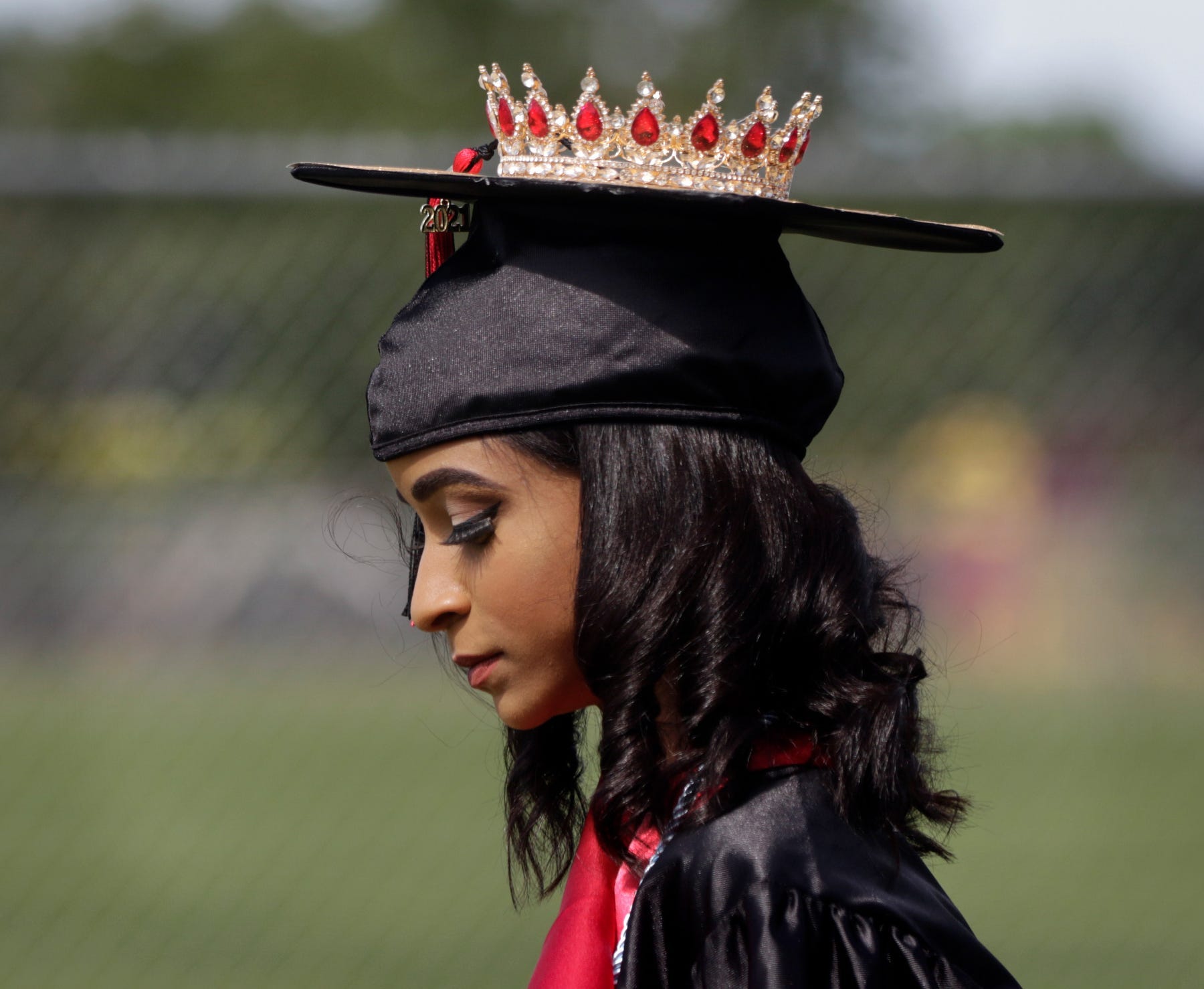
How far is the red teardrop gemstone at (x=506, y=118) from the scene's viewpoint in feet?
5.33

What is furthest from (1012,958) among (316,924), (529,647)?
(529,647)

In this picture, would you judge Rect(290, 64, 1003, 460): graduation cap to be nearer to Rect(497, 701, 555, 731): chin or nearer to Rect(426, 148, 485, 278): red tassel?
Rect(426, 148, 485, 278): red tassel

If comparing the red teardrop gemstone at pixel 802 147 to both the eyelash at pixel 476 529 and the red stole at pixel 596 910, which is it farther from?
the red stole at pixel 596 910

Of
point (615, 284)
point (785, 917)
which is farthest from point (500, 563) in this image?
point (785, 917)

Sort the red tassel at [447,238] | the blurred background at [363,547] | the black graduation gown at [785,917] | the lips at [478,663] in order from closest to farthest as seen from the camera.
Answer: the black graduation gown at [785,917] → the lips at [478,663] → the red tassel at [447,238] → the blurred background at [363,547]

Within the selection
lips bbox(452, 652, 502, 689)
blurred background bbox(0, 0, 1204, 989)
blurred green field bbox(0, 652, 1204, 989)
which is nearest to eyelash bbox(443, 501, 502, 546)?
lips bbox(452, 652, 502, 689)

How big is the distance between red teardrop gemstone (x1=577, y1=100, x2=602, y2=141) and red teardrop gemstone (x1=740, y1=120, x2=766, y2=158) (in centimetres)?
16

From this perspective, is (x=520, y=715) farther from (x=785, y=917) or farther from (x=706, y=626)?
(x=785, y=917)

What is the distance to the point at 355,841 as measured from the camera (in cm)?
533

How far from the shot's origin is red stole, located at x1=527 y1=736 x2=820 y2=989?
1539 millimetres

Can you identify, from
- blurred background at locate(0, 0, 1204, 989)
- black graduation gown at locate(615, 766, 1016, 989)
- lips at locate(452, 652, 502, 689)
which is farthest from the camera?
blurred background at locate(0, 0, 1204, 989)

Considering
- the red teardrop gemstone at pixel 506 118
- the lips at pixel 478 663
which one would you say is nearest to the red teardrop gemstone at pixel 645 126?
the red teardrop gemstone at pixel 506 118

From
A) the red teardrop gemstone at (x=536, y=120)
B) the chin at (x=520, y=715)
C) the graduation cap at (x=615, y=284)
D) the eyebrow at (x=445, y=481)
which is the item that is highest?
the red teardrop gemstone at (x=536, y=120)

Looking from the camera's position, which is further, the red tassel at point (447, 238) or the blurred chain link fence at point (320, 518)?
the blurred chain link fence at point (320, 518)
